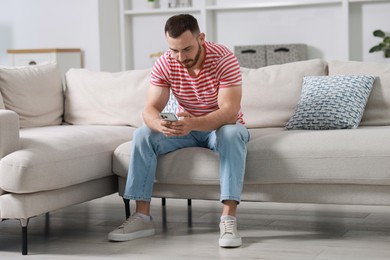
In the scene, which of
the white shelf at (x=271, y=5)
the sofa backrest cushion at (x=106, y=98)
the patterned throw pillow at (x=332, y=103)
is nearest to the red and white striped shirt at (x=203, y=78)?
the patterned throw pillow at (x=332, y=103)

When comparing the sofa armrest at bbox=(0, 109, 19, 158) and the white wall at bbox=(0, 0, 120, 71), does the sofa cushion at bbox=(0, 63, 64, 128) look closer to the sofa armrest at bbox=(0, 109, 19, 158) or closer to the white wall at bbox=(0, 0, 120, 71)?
the sofa armrest at bbox=(0, 109, 19, 158)

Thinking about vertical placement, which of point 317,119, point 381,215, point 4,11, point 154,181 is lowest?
point 381,215

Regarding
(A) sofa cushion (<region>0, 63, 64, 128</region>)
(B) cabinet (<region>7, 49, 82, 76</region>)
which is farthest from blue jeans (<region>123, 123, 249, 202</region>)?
(B) cabinet (<region>7, 49, 82, 76</region>)

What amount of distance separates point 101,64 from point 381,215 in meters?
3.48

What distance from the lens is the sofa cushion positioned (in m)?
4.16

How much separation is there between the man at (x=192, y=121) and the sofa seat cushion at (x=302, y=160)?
0.25 feet

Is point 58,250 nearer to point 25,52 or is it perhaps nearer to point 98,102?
point 98,102

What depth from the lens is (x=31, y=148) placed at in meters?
3.20

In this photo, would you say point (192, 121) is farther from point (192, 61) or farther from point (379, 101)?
point (379, 101)

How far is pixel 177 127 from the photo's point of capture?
10.5 ft

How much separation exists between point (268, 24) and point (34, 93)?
113 inches

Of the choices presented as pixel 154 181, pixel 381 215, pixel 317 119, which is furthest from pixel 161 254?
pixel 381 215

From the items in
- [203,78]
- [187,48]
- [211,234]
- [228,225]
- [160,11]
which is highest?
[160,11]

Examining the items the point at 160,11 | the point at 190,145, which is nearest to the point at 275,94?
the point at 190,145
